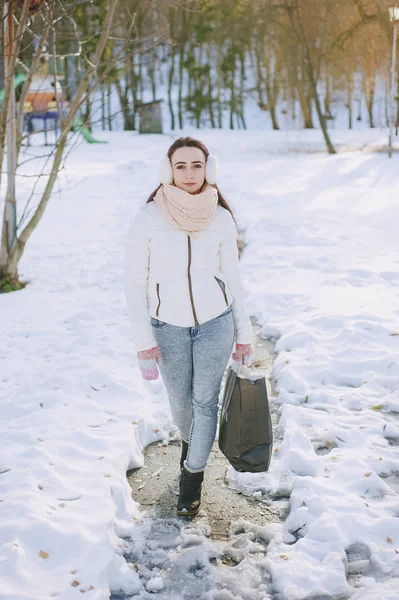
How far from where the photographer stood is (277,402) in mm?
4918

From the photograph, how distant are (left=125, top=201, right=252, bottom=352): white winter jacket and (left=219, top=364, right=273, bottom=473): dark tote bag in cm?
41

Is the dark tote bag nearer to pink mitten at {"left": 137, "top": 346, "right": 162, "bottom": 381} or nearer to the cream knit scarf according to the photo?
pink mitten at {"left": 137, "top": 346, "right": 162, "bottom": 381}

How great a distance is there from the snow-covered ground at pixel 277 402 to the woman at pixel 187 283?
0.76m

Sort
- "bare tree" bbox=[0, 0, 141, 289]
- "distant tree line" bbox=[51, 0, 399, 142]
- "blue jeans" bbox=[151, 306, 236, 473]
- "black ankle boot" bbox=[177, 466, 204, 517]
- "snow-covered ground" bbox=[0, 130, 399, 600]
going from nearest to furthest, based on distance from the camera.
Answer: "snow-covered ground" bbox=[0, 130, 399, 600]
"blue jeans" bbox=[151, 306, 236, 473]
"black ankle boot" bbox=[177, 466, 204, 517]
"bare tree" bbox=[0, 0, 141, 289]
"distant tree line" bbox=[51, 0, 399, 142]

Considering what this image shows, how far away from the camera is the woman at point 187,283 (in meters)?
3.18

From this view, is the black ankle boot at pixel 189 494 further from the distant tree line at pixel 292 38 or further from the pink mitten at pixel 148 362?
the distant tree line at pixel 292 38

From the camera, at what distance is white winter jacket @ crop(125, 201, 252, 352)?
3.19 m

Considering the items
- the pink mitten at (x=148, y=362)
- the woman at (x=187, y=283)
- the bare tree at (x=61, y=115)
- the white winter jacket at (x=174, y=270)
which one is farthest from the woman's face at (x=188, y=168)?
the bare tree at (x=61, y=115)

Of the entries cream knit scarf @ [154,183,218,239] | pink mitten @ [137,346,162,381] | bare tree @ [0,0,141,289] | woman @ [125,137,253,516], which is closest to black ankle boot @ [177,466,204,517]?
woman @ [125,137,253,516]

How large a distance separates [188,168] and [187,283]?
551mm

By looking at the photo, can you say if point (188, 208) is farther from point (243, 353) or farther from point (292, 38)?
point (292, 38)

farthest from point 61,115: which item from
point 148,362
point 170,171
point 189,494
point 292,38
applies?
point 292,38

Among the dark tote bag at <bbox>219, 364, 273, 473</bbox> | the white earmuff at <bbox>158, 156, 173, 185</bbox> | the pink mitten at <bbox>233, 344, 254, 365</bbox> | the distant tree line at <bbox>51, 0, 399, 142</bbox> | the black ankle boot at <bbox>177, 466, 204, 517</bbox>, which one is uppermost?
the distant tree line at <bbox>51, 0, 399, 142</bbox>

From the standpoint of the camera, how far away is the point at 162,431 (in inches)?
179
